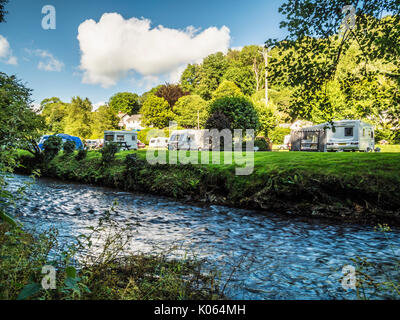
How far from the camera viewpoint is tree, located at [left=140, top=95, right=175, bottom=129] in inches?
2429

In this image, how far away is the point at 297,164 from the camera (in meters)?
9.76

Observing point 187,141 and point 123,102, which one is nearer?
point 187,141

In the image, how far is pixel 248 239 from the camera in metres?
5.88

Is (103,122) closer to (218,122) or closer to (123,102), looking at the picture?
(123,102)

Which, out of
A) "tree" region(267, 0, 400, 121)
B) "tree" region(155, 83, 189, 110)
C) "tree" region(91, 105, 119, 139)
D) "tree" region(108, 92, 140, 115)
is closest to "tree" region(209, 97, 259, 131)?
"tree" region(267, 0, 400, 121)

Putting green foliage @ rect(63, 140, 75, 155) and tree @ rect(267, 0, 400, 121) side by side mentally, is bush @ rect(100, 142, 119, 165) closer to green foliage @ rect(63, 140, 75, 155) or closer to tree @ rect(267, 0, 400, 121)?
green foliage @ rect(63, 140, 75, 155)

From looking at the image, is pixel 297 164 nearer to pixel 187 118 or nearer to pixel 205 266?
pixel 205 266

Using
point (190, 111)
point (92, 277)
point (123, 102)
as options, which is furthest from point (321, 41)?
point (123, 102)

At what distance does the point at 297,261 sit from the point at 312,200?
4233 millimetres

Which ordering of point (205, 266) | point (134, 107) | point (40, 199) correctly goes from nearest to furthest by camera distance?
point (205, 266), point (40, 199), point (134, 107)

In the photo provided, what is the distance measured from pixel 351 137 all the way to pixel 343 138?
0.61m

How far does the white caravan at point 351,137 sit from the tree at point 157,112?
42.1 metres
